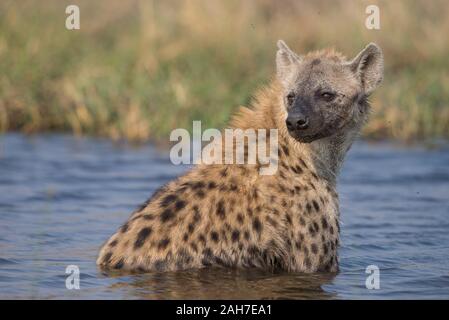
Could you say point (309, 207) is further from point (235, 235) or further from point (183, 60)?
point (183, 60)

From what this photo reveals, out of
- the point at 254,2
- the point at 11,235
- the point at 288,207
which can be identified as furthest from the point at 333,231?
the point at 254,2

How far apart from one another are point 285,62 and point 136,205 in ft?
9.24

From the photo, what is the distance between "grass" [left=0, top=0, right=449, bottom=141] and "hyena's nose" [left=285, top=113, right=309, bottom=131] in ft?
15.5

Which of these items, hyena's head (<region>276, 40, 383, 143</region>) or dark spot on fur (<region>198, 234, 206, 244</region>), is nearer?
dark spot on fur (<region>198, 234, 206, 244</region>)

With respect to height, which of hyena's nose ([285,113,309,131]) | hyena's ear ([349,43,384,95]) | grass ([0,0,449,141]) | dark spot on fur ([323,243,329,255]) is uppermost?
grass ([0,0,449,141])

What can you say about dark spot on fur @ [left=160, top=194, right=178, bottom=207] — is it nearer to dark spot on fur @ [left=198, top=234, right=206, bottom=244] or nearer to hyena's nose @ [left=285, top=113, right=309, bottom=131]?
dark spot on fur @ [left=198, top=234, right=206, bottom=244]

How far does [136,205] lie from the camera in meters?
9.92

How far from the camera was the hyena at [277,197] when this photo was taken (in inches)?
267

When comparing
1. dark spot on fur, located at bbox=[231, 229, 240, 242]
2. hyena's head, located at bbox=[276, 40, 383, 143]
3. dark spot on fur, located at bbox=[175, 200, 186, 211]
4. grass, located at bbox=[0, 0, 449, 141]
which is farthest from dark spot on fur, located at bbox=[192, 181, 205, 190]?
grass, located at bbox=[0, 0, 449, 141]

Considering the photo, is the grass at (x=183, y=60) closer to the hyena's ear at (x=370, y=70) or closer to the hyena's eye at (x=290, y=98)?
the hyena's ear at (x=370, y=70)

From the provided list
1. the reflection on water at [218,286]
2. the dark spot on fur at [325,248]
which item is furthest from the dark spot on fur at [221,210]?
the dark spot on fur at [325,248]

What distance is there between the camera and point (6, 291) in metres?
6.94

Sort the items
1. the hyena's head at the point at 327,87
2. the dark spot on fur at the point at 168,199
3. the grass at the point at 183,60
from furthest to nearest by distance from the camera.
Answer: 1. the grass at the point at 183,60
2. the hyena's head at the point at 327,87
3. the dark spot on fur at the point at 168,199

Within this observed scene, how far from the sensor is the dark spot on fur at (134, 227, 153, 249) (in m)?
6.76
